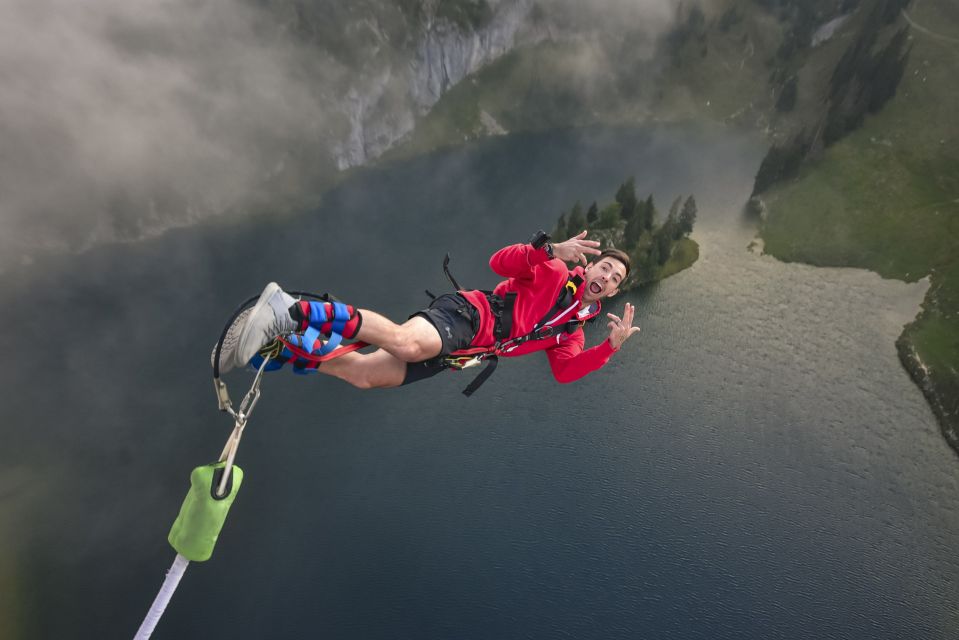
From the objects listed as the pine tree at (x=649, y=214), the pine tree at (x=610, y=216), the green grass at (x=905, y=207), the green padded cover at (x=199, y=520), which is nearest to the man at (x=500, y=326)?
the green padded cover at (x=199, y=520)

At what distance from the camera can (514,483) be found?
2845cm

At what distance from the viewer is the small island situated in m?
44.0

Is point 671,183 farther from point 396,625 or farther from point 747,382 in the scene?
point 396,625

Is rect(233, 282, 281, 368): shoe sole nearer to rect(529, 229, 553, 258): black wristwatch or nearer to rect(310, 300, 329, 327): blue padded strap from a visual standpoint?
rect(310, 300, 329, 327): blue padded strap

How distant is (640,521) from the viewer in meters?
27.1

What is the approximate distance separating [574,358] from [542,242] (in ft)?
6.69

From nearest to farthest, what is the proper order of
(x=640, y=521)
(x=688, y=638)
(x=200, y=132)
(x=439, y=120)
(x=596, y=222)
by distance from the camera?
(x=688, y=638)
(x=640, y=521)
(x=596, y=222)
(x=200, y=132)
(x=439, y=120)

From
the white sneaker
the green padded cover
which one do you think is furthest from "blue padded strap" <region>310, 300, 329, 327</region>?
the green padded cover

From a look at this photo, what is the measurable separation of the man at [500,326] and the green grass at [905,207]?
37.4m

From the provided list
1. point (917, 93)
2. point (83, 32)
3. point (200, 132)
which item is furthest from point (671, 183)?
point (83, 32)

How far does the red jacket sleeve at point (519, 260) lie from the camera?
23.6 feet

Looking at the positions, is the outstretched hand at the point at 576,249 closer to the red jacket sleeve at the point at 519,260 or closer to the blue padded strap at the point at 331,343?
the red jacket sleeve at the point at 519,260

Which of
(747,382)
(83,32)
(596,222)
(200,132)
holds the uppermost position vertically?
(83,32)

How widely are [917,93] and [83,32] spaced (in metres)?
98.9
